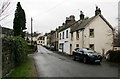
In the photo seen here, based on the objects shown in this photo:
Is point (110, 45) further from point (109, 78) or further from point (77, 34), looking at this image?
point (109, 78)

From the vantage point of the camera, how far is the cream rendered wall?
3619 cm

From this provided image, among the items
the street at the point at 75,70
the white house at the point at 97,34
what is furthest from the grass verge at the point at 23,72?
the white house at the point at 97,34

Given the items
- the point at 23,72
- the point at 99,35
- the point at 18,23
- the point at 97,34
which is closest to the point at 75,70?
the point at 23,72

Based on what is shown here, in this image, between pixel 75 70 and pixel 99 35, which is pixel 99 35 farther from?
pixel 75 70

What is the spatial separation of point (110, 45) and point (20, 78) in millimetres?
28068

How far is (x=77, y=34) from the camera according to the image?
40156 mm

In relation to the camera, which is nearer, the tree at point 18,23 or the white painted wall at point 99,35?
the white painted wall at point 99,35

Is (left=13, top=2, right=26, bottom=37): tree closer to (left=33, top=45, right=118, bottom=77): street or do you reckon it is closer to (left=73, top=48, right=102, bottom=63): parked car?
(left=73, top=48, right=102, bottom=63): parked car

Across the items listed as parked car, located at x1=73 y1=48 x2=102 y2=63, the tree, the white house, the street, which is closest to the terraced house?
the white house

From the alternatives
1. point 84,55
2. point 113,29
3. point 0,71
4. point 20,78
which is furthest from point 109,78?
point 113,29

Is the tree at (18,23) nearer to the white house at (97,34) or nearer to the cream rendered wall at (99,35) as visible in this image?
the white house at (97,34)

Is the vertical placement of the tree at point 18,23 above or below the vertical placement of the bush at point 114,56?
above

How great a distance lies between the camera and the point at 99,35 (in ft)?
121

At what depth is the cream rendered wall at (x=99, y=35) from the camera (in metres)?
36.2
